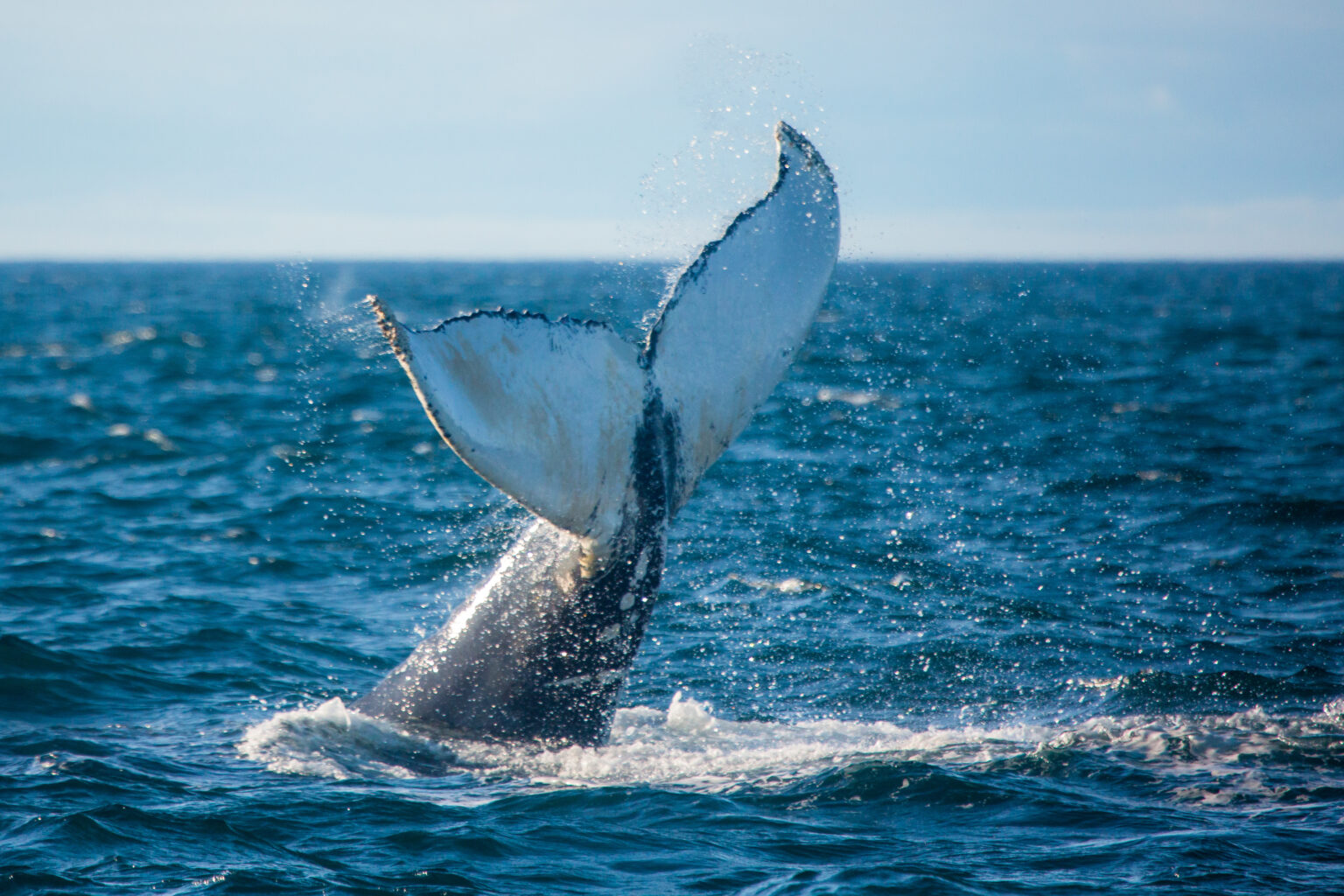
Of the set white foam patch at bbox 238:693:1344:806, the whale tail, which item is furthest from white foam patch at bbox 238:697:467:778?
the whale tail

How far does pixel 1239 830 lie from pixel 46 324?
5088 cm

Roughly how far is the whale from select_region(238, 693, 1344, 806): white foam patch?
0.15 metres

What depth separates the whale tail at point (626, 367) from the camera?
4.16 meters

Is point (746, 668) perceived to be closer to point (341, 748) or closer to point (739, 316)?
point (341, 748)

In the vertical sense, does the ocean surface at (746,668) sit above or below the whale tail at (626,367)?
below

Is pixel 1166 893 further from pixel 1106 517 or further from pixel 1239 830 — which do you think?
pixel 1106 517

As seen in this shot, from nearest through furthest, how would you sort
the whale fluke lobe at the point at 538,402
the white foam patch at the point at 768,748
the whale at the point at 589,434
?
the whale fluke lobe at the point at 538,402 → the whale at the point at 589,434 → the white foam patch at the point at 768,748

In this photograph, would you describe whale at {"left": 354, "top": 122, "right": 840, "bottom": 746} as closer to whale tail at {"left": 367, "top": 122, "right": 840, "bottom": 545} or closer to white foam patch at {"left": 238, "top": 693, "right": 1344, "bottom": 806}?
whale tail at {"left": 367, "top": 122, "right": 840, "bottom": 545}

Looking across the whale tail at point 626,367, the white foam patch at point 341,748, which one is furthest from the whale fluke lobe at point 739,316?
the white foam patch at point 341,748

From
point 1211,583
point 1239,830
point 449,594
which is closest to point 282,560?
point 449,594

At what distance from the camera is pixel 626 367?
481 cm

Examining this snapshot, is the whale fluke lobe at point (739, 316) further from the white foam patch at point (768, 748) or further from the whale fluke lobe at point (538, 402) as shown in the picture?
the white foam patch at point (768, 748)

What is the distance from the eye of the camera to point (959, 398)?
2438cm

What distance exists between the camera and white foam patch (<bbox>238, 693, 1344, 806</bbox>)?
6.06 m
